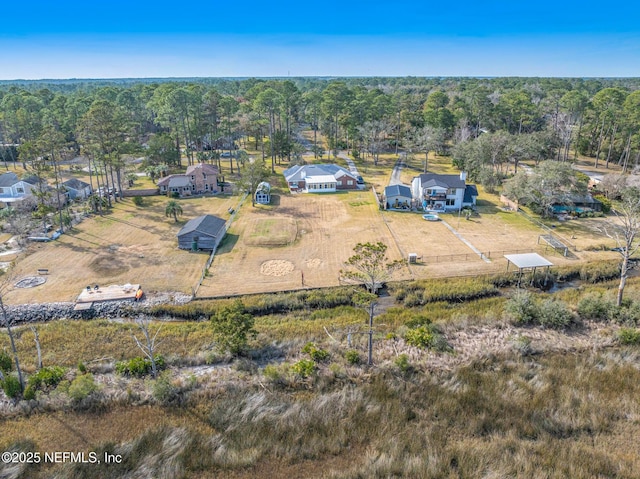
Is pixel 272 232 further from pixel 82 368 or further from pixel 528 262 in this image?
pixel 528 262

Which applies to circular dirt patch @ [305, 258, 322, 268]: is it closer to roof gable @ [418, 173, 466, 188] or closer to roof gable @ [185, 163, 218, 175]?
roof gable @ [418, 173, 466, 188]

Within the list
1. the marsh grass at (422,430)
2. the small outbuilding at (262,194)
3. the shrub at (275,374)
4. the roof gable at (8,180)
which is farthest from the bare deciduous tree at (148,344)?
the roof gable at (8,180)

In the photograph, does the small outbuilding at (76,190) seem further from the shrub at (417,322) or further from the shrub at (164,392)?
the shrub at (417,322)

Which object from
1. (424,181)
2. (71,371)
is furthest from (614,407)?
(424,181)

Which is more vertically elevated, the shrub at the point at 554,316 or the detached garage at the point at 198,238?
the detached garage at the point at 198,238

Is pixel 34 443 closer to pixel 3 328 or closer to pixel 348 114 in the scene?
pixel 3 328

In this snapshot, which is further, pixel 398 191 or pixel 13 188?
pixel 13 188

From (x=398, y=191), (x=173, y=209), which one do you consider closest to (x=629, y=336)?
(x=398, y=191)
